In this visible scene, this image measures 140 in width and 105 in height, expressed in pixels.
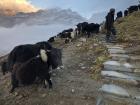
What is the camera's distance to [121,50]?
11.0 meters

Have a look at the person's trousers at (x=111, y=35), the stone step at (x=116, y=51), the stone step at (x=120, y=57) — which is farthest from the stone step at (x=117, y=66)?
the person's trousers at (x=111, y=35)

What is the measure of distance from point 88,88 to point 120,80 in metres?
0.98

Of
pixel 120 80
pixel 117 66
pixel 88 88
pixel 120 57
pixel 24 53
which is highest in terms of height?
pixel 24 53

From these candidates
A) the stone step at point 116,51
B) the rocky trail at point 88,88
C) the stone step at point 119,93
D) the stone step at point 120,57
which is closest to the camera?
the stone step at point 119,93

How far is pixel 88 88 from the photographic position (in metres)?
9.06

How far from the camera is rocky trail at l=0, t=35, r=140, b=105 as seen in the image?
8.22 metres

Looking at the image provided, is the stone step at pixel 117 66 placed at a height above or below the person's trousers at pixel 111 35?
below

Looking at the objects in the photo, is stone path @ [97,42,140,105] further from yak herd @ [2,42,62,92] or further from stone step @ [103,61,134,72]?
yak herd @ [2,42,62,92]

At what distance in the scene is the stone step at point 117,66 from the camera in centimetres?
926

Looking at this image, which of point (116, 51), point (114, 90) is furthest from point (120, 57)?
point (114, 90)

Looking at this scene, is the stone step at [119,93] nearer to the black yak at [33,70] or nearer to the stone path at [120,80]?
the stone path at [120,80]

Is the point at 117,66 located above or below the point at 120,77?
above

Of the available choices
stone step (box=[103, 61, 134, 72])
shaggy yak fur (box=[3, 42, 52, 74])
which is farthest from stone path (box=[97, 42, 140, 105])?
shaggy yak fur (box=[3, 42, 52, 74])

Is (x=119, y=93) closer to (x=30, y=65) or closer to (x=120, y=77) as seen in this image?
(x=120, y=77)
